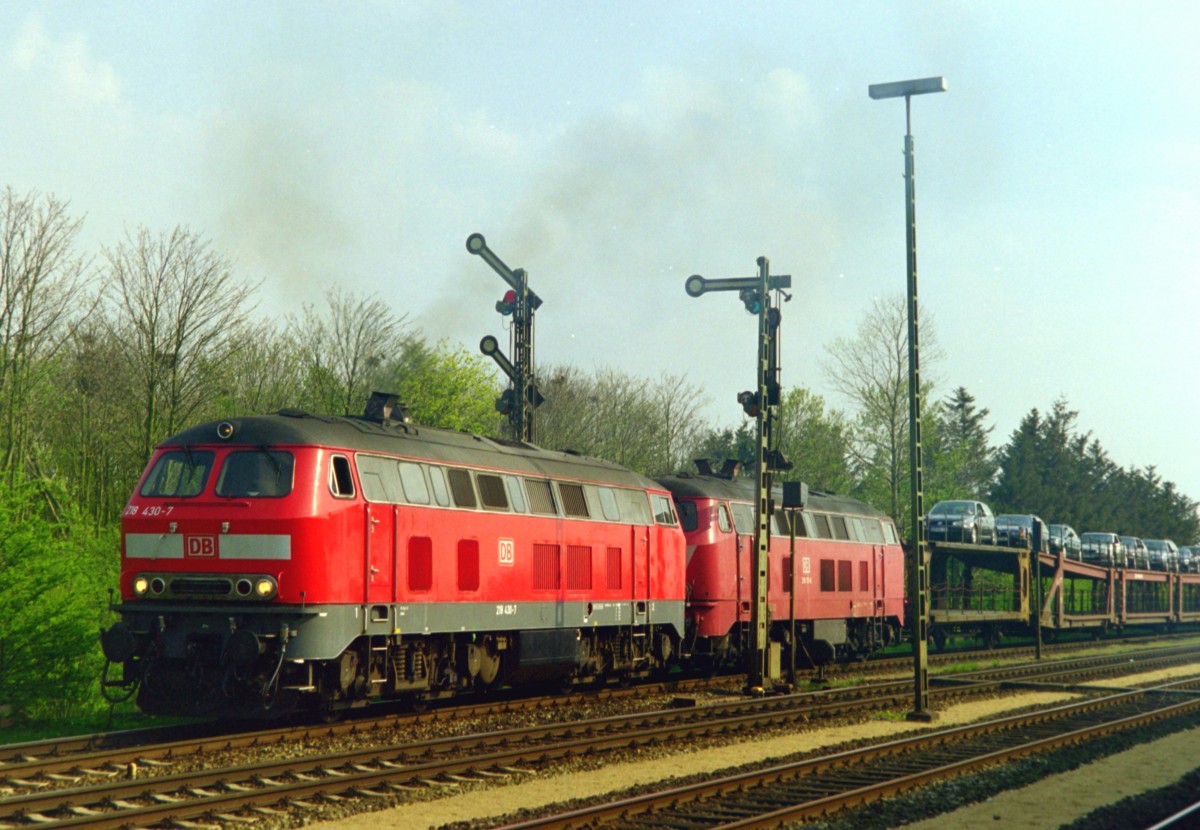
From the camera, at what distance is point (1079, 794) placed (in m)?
14.5

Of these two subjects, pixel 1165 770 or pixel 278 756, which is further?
pixel 1165 770

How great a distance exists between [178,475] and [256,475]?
1131mm

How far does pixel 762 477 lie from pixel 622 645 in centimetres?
423

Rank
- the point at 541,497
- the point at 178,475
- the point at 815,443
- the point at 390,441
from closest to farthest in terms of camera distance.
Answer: the point at 178,475 → the point at 390,441 → the point at 541,497 → the point at 815,443

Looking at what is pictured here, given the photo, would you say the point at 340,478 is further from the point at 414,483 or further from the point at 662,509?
the point at 662,509

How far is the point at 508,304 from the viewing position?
27641 mm

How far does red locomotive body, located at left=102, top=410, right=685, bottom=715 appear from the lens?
15.4 m

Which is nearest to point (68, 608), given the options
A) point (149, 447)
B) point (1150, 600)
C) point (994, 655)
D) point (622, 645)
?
point (622, 645)

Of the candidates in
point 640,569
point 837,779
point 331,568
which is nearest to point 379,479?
point 331,568

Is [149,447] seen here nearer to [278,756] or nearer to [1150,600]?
[278,756]

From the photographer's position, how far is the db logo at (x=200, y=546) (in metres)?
15.6

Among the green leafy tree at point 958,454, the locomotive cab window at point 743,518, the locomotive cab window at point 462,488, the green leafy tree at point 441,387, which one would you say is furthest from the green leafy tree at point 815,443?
the locomotive cab window at point 462,488

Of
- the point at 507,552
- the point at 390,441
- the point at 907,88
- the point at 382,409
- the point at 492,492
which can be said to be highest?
the point at 907,88

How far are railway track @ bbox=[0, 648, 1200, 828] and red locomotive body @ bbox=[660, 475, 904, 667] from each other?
6.16 meters
